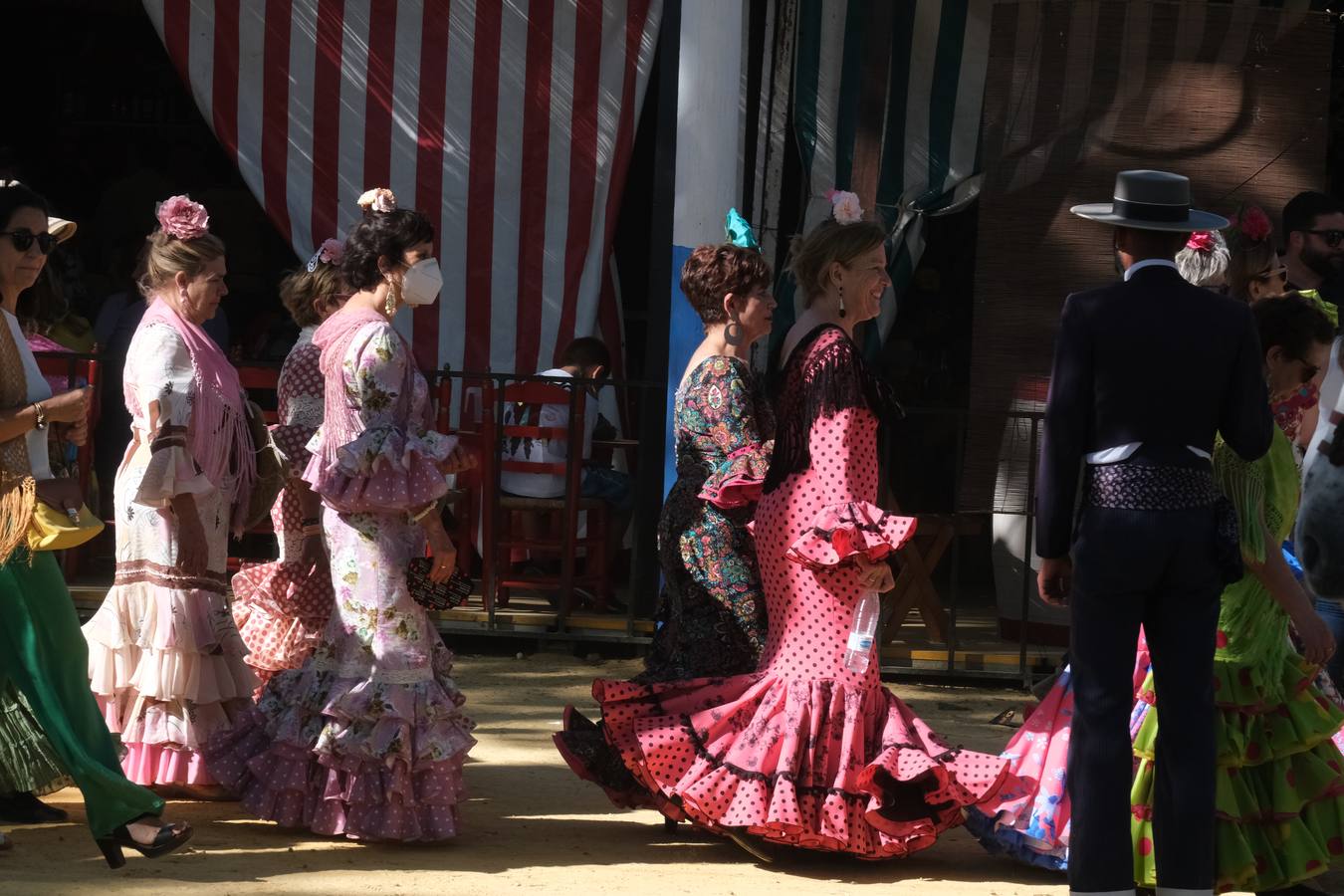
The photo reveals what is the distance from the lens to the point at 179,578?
560 centimetres

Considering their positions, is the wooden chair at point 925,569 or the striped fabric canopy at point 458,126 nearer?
the wooden chair at point 925,569

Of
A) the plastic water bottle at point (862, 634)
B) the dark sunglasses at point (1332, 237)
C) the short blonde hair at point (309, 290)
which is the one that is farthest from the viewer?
the dark sunglasses at point (1332, 237)

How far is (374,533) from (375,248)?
31.5 inches

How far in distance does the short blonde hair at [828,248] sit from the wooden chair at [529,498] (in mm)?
2987

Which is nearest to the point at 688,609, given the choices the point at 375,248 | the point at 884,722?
the point at 884,722

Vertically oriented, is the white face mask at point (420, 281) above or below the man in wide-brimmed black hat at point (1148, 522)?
above

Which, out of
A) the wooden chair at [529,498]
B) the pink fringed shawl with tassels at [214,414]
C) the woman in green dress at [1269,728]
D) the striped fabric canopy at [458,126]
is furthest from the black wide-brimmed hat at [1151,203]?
the striped fabric canopy at [458,126]

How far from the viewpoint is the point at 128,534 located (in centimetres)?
564

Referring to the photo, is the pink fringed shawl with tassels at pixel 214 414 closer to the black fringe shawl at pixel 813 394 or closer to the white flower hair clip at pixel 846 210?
the black fringe shawl at pixel 813 394

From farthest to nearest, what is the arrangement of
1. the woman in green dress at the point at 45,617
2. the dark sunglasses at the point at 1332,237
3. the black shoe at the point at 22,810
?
the dark sunglasses at the point at 1332,237 < the black shoe at the point at 22,810 < the woman in green dress at the point at 45,617

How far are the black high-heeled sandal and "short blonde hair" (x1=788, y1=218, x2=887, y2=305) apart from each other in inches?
88.0

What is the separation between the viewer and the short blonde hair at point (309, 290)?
6.28 m

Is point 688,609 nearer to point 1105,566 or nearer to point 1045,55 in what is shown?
point 1105,566

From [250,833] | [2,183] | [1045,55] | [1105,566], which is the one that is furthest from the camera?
[1045,55]
